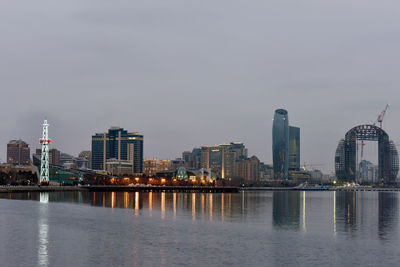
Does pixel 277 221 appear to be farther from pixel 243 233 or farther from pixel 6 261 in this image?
pixel 6 261

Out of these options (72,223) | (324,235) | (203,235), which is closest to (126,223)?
(72,223)

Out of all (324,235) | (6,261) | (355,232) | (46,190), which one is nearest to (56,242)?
(6,261)

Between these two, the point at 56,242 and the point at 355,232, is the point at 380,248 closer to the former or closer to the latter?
the point at 355,232

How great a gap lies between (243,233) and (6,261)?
84.2ft

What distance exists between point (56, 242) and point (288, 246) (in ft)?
68.2

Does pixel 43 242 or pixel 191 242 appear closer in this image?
pixel 43 242

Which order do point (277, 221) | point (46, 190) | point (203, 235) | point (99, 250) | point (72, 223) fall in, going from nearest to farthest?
point (99, 250) → point (203, 235) → point (72, 223) → point (277, 221) → point (46, 190)

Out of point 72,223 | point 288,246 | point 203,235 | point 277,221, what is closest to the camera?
point 288,246

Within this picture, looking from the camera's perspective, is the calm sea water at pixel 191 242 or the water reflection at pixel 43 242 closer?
the water reflection at pixel 43 242

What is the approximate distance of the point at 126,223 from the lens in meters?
63.3

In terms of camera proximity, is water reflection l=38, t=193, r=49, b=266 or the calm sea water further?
the calm sea water

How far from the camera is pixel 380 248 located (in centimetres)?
4534

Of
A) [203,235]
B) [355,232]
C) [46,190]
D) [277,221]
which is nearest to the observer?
[203,235]

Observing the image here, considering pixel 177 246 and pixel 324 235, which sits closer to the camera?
pixel 177 246
